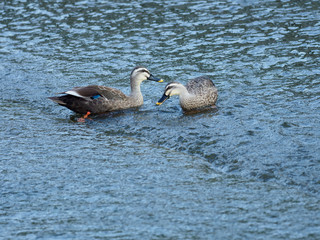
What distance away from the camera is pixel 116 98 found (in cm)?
1192

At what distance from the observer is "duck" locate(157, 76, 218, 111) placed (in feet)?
38.3

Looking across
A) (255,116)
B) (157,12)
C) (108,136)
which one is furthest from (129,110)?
(157,12)

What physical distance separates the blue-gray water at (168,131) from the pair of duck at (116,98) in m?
0.29

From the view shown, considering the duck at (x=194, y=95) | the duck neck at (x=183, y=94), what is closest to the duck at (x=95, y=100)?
the duck at (x=194, y=95)

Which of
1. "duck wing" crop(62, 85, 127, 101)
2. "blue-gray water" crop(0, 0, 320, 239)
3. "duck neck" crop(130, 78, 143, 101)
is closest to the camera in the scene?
"blue-gray water" crop(0, 0, 320, 239)

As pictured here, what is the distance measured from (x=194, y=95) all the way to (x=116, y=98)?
1699 millimetres

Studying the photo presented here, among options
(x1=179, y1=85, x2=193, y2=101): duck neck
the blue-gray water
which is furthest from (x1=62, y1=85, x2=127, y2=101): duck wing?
(x1=179, y1=85, x2=193, y2=101): duck neck

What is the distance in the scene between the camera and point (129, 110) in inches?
474

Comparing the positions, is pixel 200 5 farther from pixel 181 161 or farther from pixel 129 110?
pixel 181 161

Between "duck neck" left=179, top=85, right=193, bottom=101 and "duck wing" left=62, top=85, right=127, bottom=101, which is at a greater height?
"duck wing" left=62, top=85, right=127, bottom=101

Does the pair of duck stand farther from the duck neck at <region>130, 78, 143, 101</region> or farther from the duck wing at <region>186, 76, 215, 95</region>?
the duck neck at <region>130, 78, 143, 101</region>

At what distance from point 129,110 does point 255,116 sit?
9.43 ft

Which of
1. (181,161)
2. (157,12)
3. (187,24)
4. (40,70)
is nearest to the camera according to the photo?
(181,161)

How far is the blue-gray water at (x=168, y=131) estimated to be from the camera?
22.3 ft
